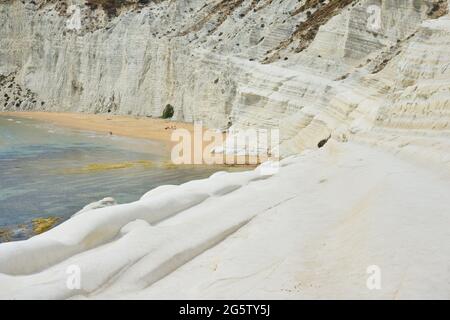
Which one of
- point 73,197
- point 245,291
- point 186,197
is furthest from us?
point 73,197

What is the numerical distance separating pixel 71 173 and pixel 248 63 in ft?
54.1

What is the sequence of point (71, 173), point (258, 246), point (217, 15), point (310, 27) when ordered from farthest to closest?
point (217, 15) → point (310, 27) → point (71, 173) → point (258, 246)

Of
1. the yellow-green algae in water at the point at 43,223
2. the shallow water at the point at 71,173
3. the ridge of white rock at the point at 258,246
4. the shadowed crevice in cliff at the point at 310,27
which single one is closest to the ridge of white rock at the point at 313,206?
Answer: the ridge of white rock at the point at 258,246

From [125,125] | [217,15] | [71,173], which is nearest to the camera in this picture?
[71,173]

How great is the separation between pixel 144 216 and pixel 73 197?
426 inches

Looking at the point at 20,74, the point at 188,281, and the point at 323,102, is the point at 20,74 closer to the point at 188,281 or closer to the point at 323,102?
the point at 323,102

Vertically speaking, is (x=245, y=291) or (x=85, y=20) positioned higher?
(x=85, y=20)

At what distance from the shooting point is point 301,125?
25.5m

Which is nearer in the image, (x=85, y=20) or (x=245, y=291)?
(x=245, y=291)

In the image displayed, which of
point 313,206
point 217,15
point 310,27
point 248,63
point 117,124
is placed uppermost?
point 217,15

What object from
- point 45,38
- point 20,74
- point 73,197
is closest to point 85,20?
point 45,38

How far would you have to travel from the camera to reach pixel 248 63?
3609cm

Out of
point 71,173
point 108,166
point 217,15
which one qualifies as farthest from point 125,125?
point 71,173

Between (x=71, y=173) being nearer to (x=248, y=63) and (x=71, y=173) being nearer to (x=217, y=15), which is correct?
(x=248, y=63)
